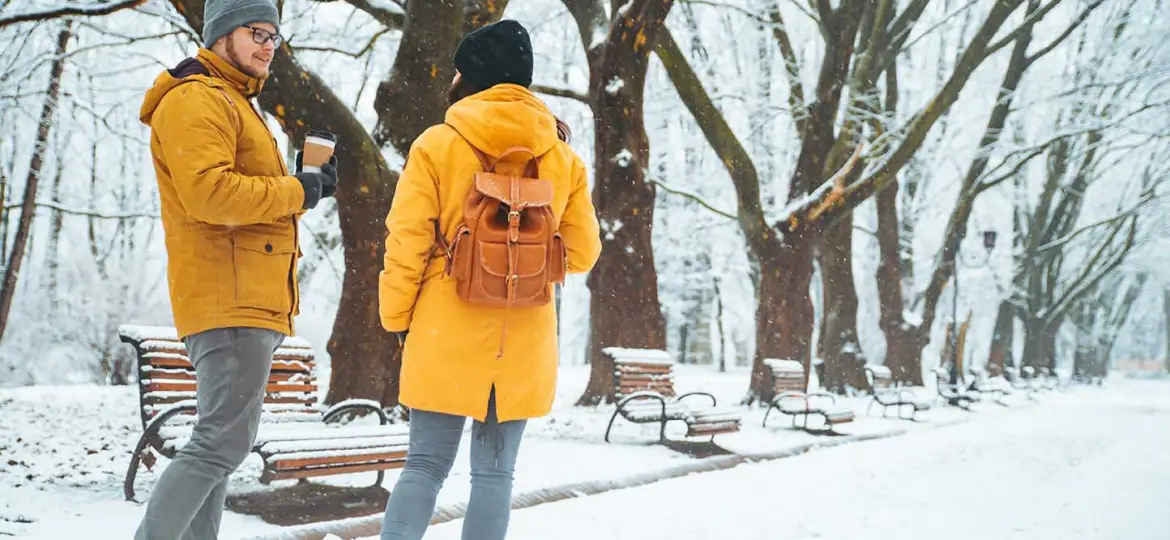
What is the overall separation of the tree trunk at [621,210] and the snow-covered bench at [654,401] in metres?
1.11

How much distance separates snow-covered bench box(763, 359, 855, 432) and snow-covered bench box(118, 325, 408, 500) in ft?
18.6

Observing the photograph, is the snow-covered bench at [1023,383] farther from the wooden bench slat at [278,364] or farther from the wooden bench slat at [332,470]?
the wooden bench slat at [332,470]

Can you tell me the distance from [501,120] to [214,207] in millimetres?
855

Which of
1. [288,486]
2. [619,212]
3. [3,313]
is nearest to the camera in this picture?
[288,486]

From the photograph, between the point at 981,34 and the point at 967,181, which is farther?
the point at 967,181

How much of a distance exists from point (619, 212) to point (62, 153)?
54.6ft

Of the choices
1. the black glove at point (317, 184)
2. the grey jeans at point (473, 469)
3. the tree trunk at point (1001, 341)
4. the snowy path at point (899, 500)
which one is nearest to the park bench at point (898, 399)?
the snowy path at point (899, 500)

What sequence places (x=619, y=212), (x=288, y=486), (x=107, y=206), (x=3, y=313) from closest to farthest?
(x=288, y=486), (x=619, y=212), (x=3, y=313), (x=107, y=206)

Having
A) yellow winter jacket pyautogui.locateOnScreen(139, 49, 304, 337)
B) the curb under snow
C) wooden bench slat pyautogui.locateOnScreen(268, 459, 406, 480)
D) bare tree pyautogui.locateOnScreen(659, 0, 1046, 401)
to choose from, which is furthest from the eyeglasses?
bare tree pyautogui.locateOnScreen(659, 0, 1046, 401)

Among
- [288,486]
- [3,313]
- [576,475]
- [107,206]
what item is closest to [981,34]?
[576,475]

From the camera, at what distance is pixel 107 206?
24672 mm

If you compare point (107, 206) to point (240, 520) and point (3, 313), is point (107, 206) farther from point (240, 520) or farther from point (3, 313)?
point (240, 520)

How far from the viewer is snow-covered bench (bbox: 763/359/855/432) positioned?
9.92 m

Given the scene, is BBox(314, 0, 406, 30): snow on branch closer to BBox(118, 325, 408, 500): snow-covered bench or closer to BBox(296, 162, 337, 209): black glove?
BBox(118, 325, 408, 500): snow-covered bench
